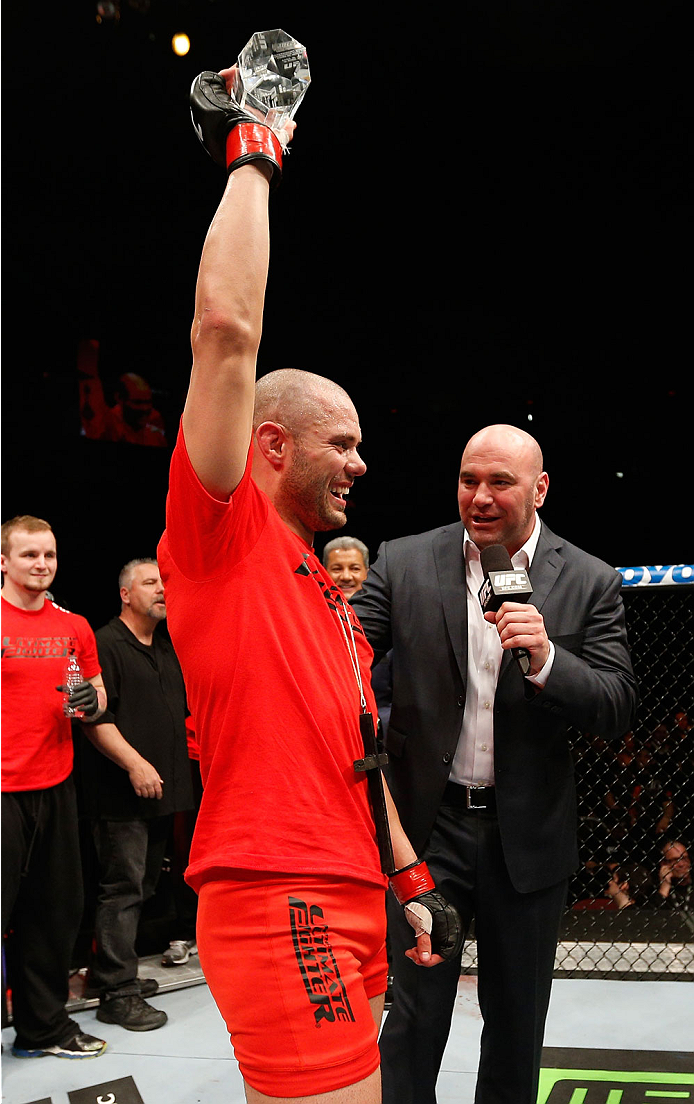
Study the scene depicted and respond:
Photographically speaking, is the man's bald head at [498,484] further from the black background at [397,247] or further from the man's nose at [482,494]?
the black background at [397,247]

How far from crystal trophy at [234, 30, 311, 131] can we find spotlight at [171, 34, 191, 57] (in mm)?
3709

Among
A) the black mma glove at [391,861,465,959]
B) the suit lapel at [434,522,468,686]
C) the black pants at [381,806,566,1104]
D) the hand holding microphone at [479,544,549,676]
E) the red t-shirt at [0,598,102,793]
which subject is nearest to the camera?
the black mma glove at [391,861,465,959]

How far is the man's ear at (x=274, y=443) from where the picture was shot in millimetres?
1318

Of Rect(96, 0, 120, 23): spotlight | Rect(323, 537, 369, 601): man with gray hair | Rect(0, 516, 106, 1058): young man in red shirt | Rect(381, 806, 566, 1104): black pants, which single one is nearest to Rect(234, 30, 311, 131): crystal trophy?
Rect(381, 806, 566, 1104): black pants

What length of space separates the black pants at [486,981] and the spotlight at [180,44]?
4070 mm

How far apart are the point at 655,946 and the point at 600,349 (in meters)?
6.09

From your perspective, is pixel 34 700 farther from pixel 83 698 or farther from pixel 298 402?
pixel 298 402

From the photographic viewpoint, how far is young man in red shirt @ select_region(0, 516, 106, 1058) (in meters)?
2.89

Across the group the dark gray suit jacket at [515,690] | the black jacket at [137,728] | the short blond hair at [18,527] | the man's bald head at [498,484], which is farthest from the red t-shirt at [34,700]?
the man's bald head at [498,484]

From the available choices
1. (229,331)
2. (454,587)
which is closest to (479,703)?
(454,587)

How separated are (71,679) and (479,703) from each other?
1.74 metres

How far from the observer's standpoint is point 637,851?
432cm

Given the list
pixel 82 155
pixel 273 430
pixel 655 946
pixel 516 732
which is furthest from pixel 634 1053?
pixel 82 155

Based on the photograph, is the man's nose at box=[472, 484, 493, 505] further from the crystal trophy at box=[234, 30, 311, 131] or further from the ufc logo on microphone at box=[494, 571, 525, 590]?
the crystal trophy at box=[234, 30, 311, 131]
